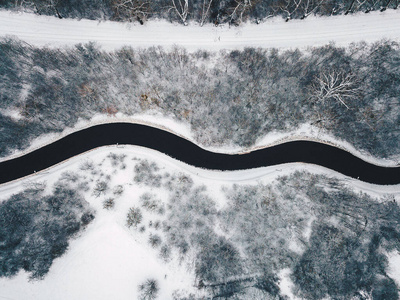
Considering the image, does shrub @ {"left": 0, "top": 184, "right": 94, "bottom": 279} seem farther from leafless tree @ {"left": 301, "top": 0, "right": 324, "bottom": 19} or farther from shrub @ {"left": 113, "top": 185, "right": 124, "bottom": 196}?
leafless tree @ {"left": 301, "top": 0, "right": 324, "bottom": 19}

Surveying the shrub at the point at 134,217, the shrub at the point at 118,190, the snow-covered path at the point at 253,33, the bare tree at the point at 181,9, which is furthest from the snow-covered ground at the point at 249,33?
the shrub at the point at 134,217

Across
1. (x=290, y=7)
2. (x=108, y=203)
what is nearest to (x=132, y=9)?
(x=290, y=7)

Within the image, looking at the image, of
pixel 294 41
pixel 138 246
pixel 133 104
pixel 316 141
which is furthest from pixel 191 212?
pixel 294 41

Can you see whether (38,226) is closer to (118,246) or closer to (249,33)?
(118,246)

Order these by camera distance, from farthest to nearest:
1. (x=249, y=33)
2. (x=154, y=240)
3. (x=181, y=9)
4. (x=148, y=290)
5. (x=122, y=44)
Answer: (x=154, y=240) < (x=249, y=33) < (x=122, y=44) < (x=148, y=290) < (x=181, y=9)

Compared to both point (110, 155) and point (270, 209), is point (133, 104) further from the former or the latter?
point (270, 209)

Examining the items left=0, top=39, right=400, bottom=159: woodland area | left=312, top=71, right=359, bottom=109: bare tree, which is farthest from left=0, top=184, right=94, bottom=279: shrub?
left=312, top=71, right=359, bottom=109: bare tree

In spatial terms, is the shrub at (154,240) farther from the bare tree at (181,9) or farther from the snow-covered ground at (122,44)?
the bare tree at (181,9)
